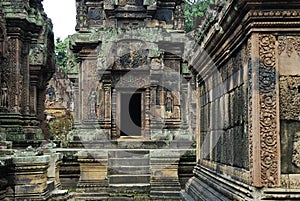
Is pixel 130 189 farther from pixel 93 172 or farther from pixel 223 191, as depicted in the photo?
pixel 223 191

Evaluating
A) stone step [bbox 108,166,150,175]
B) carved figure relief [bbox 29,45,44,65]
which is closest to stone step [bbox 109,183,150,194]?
stone step [bbox 108,166,150,175]

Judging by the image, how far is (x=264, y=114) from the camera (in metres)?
2.72

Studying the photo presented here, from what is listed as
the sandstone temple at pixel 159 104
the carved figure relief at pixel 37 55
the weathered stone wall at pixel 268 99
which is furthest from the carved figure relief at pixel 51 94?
the weathered stone wall at pixel 268 99

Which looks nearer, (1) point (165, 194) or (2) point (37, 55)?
(1) point (165, 194)

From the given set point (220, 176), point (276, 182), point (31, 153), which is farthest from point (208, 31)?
point (31, 153)

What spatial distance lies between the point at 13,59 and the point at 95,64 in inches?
85.1

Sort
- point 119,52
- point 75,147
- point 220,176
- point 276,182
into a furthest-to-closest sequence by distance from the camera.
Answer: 1. point 119,52
2. point 75,147
3. point 220,176
4. point 276,182

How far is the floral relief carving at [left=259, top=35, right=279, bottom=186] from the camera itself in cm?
270

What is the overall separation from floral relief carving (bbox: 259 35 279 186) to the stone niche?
8.61m

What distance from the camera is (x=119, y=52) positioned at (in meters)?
12.1

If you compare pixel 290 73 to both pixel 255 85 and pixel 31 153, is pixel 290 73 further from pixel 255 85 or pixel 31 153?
pixel 31 153

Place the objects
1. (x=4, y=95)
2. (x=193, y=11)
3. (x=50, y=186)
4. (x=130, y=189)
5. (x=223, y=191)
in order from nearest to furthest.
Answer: (x=223, y=191) → (x=50, y=186) → (x=130, y=189) → (x=4, y=95) → (x=193, y=11)

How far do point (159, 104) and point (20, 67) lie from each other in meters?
3.89

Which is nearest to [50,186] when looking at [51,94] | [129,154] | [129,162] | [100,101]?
[129,162]
